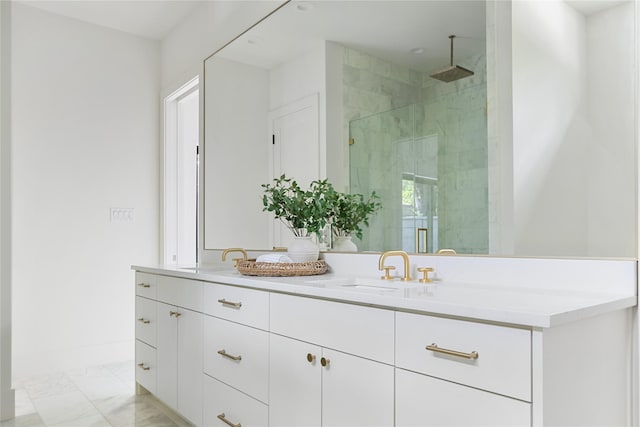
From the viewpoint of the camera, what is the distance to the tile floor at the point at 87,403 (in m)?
2.45

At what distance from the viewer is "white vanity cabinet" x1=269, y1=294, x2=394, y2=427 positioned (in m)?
1.25

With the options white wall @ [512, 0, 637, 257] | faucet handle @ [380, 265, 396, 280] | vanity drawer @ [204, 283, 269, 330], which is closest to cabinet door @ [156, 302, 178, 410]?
vanity drawer @ [204, 283, 269, 330]

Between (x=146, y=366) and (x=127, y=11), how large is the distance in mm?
2491

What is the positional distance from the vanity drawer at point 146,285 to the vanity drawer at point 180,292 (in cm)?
8

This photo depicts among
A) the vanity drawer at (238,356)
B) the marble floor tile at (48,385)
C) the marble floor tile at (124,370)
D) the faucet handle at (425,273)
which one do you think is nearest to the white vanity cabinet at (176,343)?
the vanity drawer at (238,356)

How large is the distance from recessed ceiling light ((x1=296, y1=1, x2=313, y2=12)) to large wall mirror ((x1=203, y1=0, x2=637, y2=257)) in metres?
0.01

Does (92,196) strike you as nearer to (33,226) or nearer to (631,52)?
(33,226)

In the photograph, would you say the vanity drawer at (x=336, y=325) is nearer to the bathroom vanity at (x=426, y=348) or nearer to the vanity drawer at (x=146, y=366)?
the bathroom vanity at (x=426, y=348)

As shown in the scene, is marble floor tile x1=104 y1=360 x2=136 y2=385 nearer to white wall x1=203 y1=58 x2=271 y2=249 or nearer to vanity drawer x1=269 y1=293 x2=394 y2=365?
white wall x1=203 y1=58 x2=271 y2=249

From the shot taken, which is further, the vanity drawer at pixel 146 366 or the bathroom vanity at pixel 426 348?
the vanity drawer at pixel 146 366

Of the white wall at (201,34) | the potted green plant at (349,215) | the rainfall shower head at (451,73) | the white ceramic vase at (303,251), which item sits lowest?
the white ceramic vase at (303,251)

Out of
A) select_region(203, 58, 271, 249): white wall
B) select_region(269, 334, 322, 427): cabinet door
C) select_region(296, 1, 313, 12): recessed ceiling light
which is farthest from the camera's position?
select_region(203, 58, 271, 249): white wall

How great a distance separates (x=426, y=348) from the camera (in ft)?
3.68

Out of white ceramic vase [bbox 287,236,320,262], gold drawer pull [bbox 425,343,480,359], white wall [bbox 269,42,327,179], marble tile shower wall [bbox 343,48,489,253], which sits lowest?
gold drawer pull [bbox 425,343,480,359]
